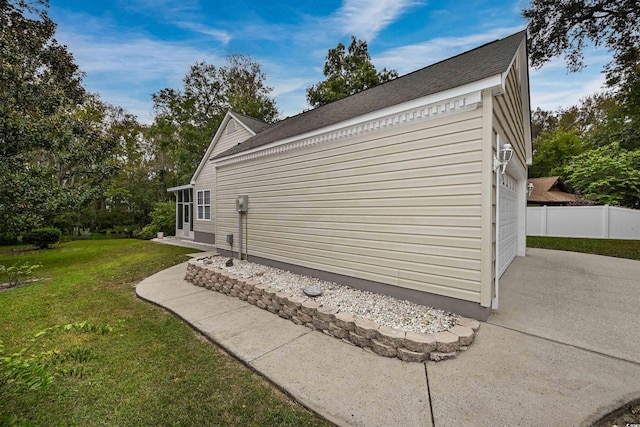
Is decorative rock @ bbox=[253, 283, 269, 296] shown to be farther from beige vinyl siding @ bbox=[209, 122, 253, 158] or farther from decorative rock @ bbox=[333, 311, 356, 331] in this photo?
beige vinyl siding @ bbox=[209, 122, 253, 158]

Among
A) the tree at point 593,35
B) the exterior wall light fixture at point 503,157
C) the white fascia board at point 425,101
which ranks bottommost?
the exterior wall light fixture at point 503,157

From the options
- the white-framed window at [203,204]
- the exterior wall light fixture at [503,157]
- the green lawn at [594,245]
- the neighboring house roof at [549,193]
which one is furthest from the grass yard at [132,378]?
the neighboring house roof at [549,193]

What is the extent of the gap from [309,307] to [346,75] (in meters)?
21.3

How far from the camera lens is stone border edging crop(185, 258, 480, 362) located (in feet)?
9.36

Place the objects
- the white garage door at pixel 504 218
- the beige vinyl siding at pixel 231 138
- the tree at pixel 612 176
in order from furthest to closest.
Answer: the tree at pixel 612 176, the beige vinyl siding at pixel 231 138, the white garage door at pixel 504 218

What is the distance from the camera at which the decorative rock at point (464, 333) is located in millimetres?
2984

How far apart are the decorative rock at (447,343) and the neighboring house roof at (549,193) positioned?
744 inches

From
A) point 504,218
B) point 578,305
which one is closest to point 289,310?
point 578,305

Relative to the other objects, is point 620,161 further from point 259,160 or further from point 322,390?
point 322,390

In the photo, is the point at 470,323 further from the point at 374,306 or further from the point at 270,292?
the point at 270,292

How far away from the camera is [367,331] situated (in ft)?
10.2

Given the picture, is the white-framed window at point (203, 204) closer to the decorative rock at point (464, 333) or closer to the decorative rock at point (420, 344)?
the decorative rock at point (420, 344)

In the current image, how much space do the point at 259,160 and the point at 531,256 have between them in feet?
28.9

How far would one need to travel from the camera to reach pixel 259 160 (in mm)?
7008
